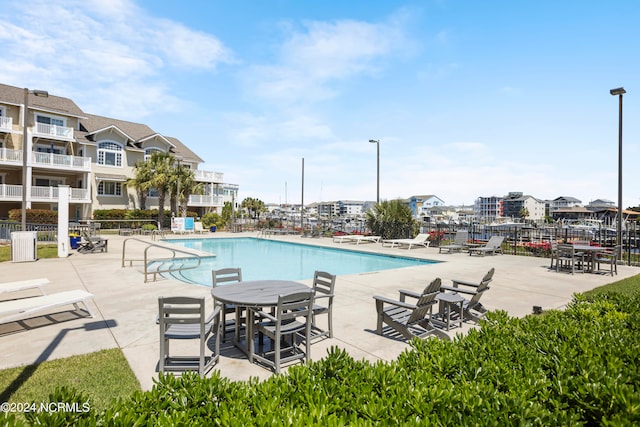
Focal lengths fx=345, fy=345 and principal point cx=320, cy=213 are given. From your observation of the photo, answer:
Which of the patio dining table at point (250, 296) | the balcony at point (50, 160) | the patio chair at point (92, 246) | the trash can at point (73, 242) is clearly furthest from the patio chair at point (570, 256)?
the balcony at point (50, 160)

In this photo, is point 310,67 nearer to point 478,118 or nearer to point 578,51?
point 478,118

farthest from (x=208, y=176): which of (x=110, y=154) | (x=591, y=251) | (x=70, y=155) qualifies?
(x=591, y=251)

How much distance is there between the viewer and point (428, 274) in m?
12.0

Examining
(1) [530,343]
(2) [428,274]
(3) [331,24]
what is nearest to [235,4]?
(3) [331,24]

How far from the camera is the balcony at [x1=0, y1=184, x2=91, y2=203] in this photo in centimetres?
2744

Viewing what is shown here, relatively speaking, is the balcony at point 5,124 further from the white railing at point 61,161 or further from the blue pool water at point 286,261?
the blue pool water at point 286,261

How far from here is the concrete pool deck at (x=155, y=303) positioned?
198 inches

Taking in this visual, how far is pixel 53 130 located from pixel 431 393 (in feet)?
127

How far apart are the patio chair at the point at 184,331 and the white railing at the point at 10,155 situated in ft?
109

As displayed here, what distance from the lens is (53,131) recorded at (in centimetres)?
3084

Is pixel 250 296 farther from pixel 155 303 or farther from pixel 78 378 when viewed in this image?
pixel 155 303

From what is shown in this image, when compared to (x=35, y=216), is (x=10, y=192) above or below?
above

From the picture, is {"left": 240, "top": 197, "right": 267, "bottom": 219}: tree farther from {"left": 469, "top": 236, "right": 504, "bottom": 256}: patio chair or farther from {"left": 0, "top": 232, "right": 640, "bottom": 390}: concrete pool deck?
{"left": 469, "top": 236, "right": 504, "bottom": 256}: patio chair

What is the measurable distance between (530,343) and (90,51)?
58.1 feet
